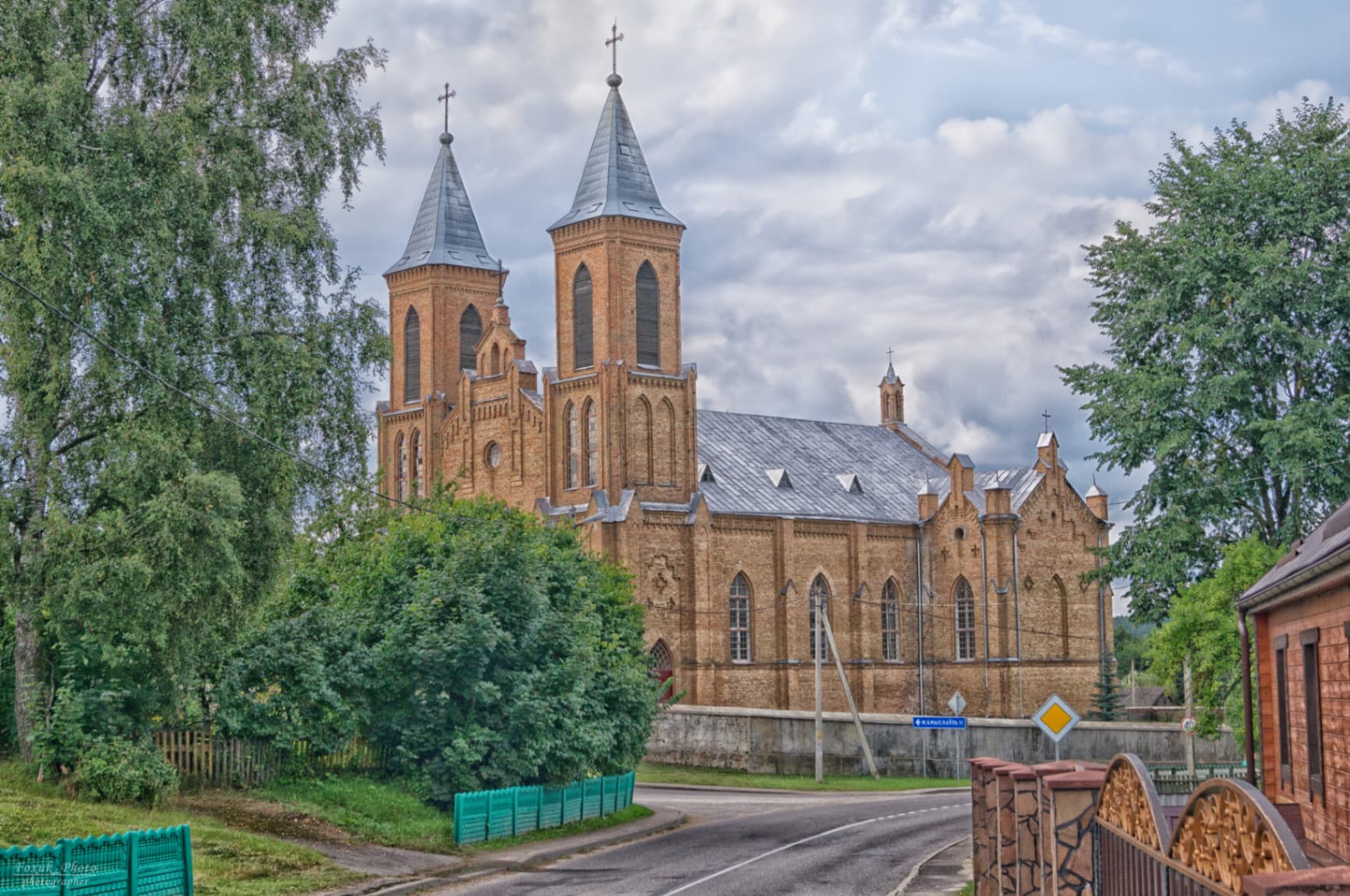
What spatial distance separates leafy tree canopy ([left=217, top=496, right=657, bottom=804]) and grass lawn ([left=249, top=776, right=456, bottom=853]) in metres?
0.66

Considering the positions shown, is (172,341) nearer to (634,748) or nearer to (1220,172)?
(634,748)

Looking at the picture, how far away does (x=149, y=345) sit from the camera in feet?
71.9

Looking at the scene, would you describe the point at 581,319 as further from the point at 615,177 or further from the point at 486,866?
the point at 486,866

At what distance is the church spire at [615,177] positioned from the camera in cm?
5516

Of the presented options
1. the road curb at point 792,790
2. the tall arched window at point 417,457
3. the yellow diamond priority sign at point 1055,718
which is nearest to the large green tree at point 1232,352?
the road curb at point 792,790

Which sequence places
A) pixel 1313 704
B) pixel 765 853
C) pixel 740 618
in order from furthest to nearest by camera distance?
pixel 740 618, pixel 765 853, pixel 1313 704

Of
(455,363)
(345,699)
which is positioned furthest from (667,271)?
(345,699)

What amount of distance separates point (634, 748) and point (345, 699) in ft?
23.7

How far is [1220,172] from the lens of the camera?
114 feet

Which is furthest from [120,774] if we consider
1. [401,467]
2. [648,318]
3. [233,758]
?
[401,467]

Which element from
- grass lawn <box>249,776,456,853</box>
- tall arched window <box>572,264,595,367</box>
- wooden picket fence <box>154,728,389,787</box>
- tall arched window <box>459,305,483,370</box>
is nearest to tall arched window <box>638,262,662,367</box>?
tall arched window <box>572,264,595,367</box>

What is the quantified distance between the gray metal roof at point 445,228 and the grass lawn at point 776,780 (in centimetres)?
2551

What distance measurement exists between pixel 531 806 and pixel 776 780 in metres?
18.2

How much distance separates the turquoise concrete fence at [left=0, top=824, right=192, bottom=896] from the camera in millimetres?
13320
